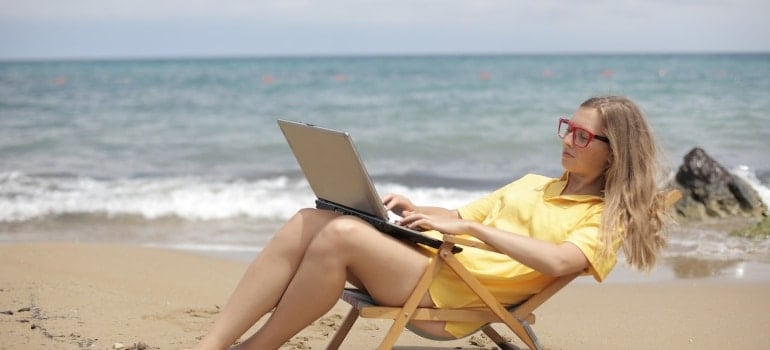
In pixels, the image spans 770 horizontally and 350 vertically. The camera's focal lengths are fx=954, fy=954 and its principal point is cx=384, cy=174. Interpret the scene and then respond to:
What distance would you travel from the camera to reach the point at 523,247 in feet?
11.4

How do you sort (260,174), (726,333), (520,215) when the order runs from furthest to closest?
(260,174)
(726,333)
(520,215)

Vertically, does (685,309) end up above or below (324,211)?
below

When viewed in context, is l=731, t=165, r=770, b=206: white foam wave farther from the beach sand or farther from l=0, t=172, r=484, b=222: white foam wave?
the beach sand

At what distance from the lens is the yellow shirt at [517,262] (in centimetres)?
364

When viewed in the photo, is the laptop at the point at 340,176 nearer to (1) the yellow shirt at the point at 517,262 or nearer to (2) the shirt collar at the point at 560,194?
(1) the yellow shirt at the point at 517,262

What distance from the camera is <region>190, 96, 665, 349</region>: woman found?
3559mm

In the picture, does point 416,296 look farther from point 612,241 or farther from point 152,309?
point 152,309

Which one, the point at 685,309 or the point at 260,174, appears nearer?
the point at 685,309

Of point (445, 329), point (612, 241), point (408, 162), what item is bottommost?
point (408, 162)

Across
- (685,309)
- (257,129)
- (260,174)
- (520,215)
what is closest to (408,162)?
(260,174)

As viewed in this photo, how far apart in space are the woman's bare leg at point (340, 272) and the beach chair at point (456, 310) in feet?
0.18

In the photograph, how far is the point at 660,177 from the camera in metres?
3.81

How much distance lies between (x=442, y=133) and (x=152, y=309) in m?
11.3

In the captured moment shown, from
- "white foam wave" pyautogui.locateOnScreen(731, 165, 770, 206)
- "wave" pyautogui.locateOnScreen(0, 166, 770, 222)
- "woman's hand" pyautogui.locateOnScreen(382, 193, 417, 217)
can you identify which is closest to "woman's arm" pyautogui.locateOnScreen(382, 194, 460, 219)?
"woman's hand" pyautogui.locateOnScreen(382, 193, 417, 217)
